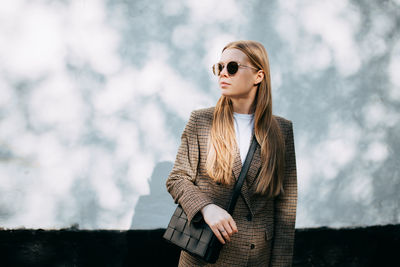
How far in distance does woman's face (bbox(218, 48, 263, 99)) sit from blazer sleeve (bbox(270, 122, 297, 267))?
1.28 ft

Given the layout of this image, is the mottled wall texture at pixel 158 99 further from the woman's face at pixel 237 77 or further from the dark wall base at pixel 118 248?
the woman's face at pixel 237 77

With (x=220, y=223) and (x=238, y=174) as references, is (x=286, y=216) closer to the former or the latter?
(x=238, y=174)

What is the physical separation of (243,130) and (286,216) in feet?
1.81

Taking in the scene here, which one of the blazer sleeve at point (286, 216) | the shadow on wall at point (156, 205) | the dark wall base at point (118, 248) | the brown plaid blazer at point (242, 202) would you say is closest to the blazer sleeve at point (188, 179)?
the brown plaid blazer at point (242, 202)

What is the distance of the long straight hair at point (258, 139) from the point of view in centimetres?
158

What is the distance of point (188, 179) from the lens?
5.32ft

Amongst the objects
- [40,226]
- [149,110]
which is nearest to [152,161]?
[149,110]

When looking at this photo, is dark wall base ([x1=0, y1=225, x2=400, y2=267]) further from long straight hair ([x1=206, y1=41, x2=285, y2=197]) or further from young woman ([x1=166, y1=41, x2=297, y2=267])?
long straight hair ([x1=206, y1=41, x2=285, y2=197])

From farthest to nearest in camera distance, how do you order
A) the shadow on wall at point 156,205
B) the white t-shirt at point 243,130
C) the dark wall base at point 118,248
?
the shadow on wall at point 156,205 → the dark wall base at point 118,248 → the white t-shirt at point 243,130

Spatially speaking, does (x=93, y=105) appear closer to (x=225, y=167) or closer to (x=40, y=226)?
(x=40, y=226)

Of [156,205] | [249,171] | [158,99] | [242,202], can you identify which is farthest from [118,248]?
[249,171]

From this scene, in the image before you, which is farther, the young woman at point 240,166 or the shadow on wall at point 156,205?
the shadow on wall at point 156,205

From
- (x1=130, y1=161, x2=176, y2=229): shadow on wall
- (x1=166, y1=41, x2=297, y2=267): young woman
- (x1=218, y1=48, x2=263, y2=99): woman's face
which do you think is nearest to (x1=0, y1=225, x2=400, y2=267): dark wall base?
(x1=130, y1=161, x2=176, y2=229): shadow on wall

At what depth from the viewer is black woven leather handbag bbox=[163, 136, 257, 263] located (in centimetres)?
142
